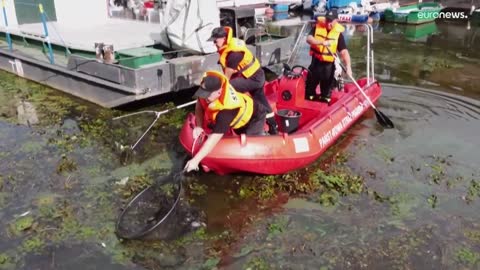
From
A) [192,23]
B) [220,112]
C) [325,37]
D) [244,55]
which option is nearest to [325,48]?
[325,37]

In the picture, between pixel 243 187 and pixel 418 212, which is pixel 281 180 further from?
pixel 418 212

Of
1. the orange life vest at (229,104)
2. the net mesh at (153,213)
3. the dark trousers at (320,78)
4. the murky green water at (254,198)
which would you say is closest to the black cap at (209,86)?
the orange life vest at (229,104)

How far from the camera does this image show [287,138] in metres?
5.84

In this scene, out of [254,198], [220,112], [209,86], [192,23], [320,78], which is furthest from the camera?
[192,23]

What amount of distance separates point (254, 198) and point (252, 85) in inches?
62.1

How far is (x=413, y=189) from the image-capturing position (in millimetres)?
5789

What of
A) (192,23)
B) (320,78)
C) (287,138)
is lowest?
(287,138)

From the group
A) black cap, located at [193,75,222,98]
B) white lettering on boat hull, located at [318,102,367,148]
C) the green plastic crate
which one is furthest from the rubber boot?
the green plastic crate

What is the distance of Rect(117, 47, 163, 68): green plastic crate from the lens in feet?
25.4

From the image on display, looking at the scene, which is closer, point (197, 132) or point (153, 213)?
point (153, 213)

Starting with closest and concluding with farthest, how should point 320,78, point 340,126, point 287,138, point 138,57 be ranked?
point 287,138 < point 340,126 < point 320,78 < point 138,57

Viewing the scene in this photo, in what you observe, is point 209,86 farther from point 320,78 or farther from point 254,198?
point 320,78

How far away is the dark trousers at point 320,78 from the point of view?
743 centimetres

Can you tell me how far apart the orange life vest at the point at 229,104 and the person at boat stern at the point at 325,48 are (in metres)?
2.27
